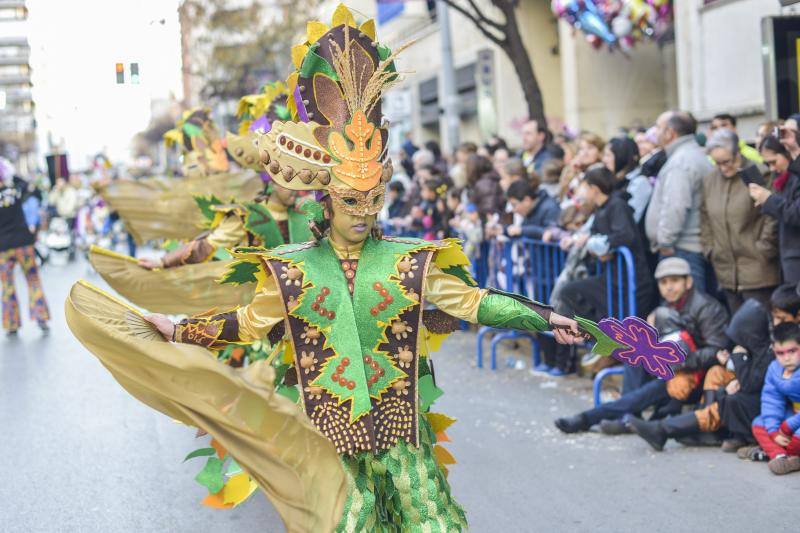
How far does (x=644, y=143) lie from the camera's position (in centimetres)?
941

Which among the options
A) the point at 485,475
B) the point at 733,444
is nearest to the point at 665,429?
the point at 733,444

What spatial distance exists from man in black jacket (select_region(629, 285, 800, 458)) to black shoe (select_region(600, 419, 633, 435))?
12.0 inches

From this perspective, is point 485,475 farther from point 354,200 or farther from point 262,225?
point 354,200

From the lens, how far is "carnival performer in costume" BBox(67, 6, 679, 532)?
161 inches

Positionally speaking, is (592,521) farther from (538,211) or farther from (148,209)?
(148,209)

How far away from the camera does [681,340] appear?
22.5ft

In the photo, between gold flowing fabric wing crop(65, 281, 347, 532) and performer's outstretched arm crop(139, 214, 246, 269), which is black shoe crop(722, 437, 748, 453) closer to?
performer's outstretched arm crop(139, 214, 246, 269)

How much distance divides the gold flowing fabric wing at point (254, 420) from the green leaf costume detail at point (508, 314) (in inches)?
33.0

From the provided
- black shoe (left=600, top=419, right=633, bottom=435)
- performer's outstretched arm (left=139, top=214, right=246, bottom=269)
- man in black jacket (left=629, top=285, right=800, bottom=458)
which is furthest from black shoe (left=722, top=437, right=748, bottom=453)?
performer's outstretched arm (left=139, top=214, right=246, bottom=269)

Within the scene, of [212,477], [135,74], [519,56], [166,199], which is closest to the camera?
[212,477]

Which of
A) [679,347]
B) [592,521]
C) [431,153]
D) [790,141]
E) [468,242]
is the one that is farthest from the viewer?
[431,153]

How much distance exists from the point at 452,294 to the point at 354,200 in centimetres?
50

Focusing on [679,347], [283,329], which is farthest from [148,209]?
A: [679,347]

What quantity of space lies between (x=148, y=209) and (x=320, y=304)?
7.16m
